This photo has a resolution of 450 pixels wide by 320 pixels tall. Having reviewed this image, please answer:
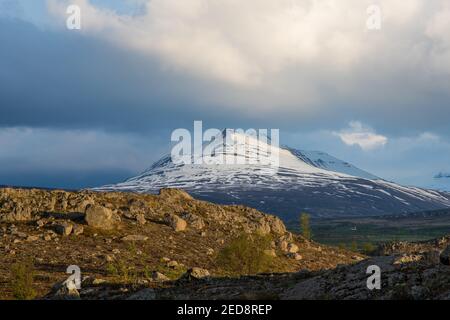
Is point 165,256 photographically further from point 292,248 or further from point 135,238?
point 292,248

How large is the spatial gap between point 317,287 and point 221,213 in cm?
5922

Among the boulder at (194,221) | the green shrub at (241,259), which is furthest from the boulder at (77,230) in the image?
the green shrub at (241,259)

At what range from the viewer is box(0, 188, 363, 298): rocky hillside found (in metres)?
50.3

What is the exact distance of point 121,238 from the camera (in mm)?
61000

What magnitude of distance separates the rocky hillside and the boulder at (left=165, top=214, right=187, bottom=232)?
13cm

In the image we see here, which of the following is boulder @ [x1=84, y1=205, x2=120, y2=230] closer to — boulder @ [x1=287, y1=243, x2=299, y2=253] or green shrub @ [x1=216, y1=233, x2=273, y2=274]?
green shrub @ [x1=216, y1=233, x2=273, y2=274]

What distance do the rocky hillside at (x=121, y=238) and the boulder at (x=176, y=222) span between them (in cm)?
13

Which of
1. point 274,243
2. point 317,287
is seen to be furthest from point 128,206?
point 317,287

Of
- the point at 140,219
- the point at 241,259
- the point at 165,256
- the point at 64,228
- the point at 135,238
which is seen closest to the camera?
the point at 241,259

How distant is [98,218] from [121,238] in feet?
13.2

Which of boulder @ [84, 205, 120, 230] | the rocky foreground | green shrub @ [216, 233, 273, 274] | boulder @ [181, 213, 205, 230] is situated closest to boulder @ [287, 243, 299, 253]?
the rocky foreground

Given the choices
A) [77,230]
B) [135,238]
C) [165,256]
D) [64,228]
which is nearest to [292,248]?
[165,256]

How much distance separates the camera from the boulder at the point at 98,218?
2469 inches

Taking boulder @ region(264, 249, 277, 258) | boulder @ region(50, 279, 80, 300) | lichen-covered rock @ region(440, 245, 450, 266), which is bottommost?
boulder @ region(264, 249, 277, 258)
